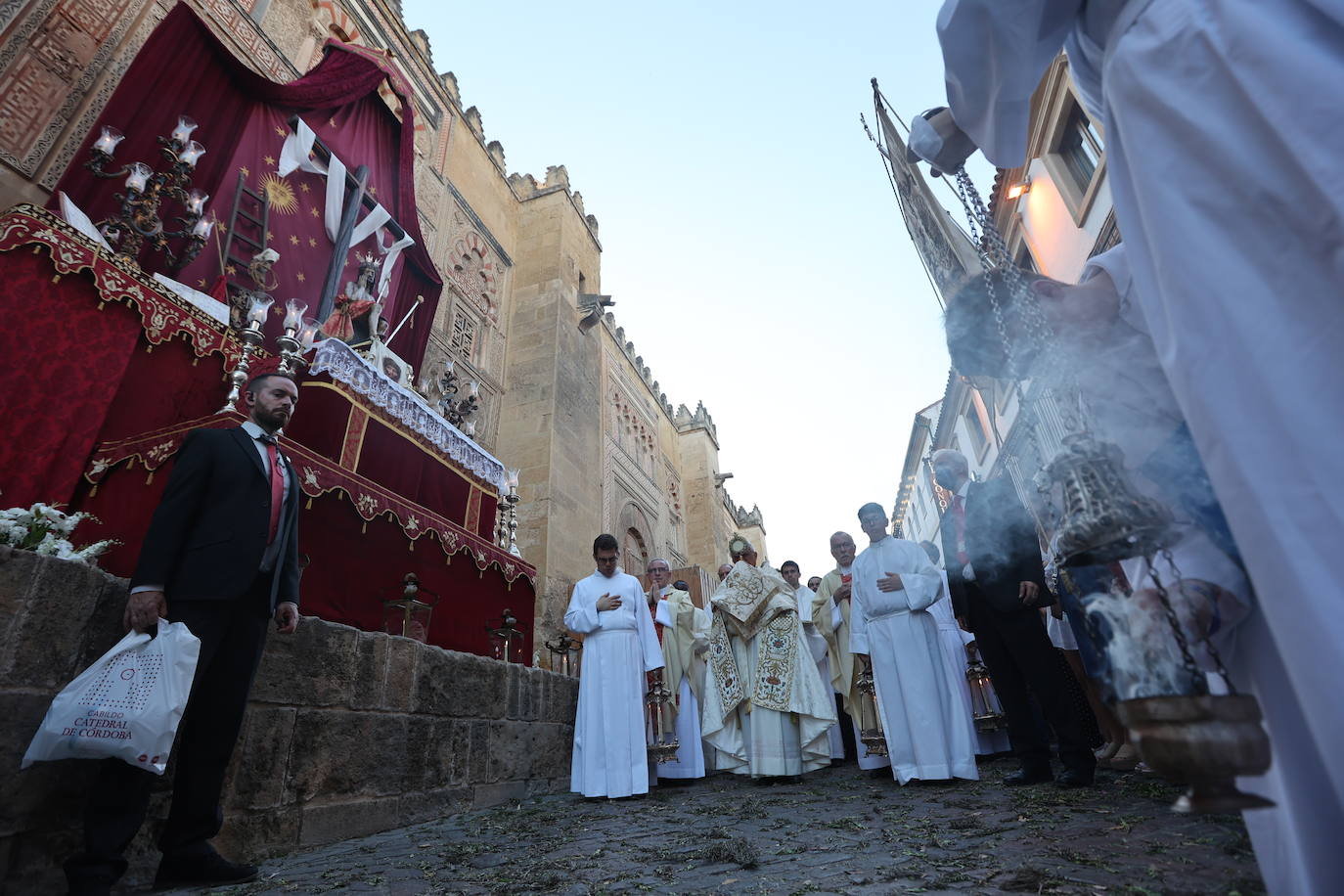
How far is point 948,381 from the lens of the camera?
19.6 m

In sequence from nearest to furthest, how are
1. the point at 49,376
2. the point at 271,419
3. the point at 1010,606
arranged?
the point at 271,419 → the point at 1010,606 → the point at 49,376

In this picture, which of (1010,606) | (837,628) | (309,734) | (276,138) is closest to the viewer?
(309,734)

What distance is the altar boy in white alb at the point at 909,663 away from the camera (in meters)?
3.76

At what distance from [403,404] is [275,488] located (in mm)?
3668

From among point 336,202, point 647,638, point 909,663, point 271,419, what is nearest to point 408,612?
point 647,638

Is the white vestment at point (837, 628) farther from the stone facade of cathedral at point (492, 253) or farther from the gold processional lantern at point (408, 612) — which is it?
the stone facade of cathedral at point (492, 253)

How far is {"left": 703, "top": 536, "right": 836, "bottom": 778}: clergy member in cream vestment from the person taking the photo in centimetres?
442

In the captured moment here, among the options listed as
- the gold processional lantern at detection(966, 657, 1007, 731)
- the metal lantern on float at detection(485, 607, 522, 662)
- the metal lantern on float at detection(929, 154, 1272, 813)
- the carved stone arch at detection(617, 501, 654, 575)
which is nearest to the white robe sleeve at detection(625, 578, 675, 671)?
the metal lantern on float at detection(485, 607, 522, 662)

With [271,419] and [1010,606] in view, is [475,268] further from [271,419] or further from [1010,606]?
[1010,606]

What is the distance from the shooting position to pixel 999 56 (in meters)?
1.35

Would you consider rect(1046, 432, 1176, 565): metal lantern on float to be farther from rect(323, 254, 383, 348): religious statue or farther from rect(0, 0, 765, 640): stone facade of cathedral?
rect(0, 0, 765, 640): stone facade of cathedral

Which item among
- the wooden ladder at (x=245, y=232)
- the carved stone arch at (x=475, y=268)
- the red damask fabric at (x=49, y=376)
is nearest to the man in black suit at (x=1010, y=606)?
the red damask fabric at (x=49, y=376)

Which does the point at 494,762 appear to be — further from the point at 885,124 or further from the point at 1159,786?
the point at 885,124

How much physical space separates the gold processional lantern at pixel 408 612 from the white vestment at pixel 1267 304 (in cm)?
417
